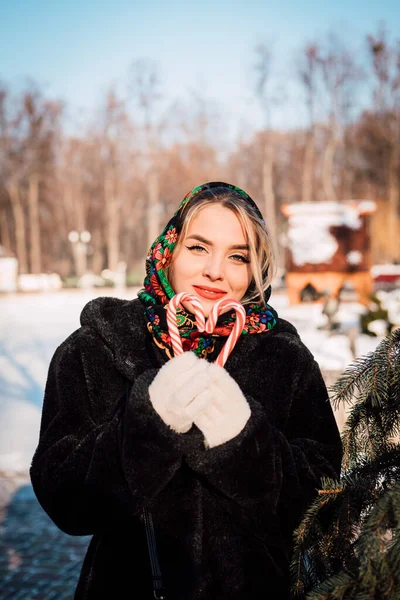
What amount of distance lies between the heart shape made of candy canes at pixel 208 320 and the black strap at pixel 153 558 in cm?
49

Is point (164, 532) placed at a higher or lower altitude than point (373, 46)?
lower

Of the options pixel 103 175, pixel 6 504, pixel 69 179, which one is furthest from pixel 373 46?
pixel 6 504

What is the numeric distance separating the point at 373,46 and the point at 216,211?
40421 millimetres

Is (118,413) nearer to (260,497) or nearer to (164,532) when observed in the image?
(164,532)

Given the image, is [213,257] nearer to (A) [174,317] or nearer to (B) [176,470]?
(A) [174,317]

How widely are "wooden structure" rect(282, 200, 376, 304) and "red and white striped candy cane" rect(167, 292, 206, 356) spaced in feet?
58.3

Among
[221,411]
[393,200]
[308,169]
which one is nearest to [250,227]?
Result: [221,411]

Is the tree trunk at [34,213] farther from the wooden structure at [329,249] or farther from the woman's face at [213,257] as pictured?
the woman's face at [213,257]

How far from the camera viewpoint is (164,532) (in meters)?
1.72

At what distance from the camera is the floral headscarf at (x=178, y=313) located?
1.92 meters

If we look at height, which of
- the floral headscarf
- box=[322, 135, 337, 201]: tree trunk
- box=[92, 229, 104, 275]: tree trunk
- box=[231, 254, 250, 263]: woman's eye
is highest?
box=[322, 135, 337, 201]: tree trunk

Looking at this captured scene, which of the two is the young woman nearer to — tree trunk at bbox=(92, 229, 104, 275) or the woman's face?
the woman's face

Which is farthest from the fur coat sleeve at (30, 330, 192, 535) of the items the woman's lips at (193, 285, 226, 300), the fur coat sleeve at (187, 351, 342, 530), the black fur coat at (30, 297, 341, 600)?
the woman's lips at (193, 285, 226, 300)

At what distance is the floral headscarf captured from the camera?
1922 mm
